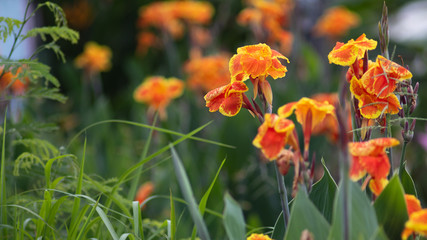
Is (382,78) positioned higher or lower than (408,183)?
higher

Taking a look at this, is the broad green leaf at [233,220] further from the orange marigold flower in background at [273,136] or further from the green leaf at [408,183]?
the green leaf at [408,183]

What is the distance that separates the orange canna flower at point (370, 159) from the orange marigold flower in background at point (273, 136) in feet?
0.26

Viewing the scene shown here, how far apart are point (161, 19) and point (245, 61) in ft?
7.66

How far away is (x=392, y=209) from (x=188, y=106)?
205 cm

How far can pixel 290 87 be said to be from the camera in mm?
2535

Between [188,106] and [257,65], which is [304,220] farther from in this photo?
[188,106]

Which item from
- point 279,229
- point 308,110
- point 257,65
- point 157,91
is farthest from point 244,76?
point 157,91

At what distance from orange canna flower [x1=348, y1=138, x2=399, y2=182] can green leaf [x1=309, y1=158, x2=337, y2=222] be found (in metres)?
0.18

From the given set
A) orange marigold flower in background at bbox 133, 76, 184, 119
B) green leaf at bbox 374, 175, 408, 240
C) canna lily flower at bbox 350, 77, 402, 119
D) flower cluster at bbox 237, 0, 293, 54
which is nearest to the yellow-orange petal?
green leaf at bbox 374, 175, 408, 240

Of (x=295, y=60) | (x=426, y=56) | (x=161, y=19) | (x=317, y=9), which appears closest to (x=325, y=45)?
(x=317, y=9)

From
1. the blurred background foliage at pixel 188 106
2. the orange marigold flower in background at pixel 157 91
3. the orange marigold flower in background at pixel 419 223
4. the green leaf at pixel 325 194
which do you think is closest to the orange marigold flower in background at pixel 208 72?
the blurred background foliage at pixel 188 106

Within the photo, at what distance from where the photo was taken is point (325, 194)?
0.83 m

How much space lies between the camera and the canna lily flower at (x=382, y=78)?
2.33 feet

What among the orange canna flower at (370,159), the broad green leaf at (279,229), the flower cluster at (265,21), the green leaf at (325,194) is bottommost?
the broad green leaf at (279,229)
